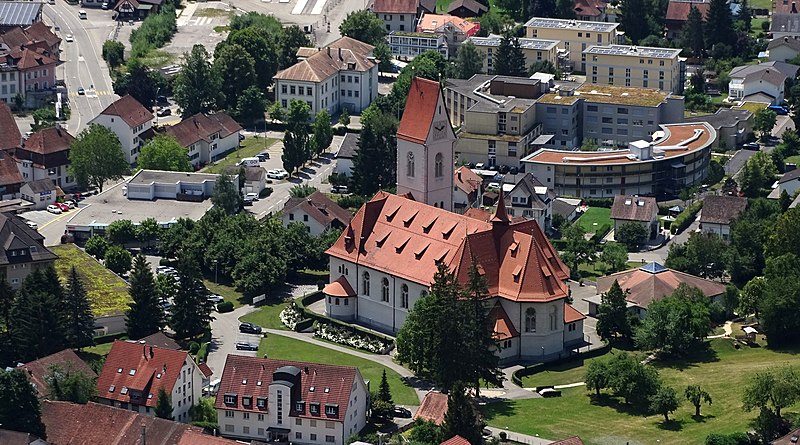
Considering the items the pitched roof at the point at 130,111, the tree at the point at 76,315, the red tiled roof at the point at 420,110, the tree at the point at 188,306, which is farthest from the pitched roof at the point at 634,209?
the tree at the point at 76,315

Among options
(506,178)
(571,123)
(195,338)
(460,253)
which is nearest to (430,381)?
(460,253)

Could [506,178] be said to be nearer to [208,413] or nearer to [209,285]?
[209,285]

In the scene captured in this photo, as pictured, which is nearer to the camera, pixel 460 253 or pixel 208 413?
pixel 208 413

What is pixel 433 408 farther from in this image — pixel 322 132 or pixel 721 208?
pixel 322 132

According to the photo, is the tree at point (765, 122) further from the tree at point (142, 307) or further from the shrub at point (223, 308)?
the tree at point (142, 307)

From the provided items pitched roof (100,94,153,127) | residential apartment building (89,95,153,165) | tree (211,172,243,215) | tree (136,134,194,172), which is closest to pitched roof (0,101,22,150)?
residential apartment building (89,95,153,165)

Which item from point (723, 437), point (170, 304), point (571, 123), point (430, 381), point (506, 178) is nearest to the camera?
point (723, 437)

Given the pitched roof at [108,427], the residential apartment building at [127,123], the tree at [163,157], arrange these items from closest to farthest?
the pitched roof at [108,427], the tree at [163,157], the residential apartment building at [127,123]
